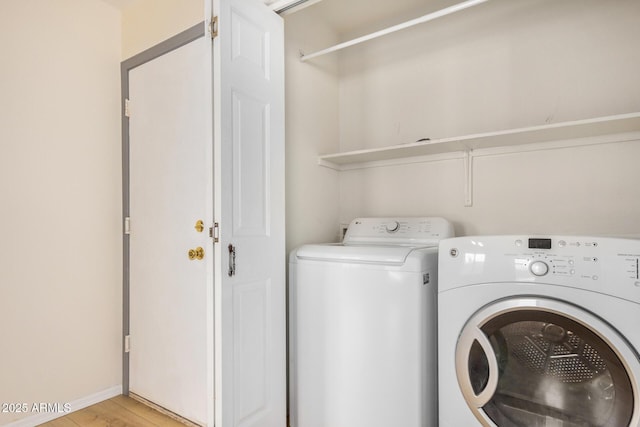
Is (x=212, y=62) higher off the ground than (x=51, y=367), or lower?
higher

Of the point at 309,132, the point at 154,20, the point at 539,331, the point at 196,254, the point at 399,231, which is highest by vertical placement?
the point at 154,20

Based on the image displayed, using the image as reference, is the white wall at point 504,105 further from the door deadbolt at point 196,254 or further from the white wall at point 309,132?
the door deadbolt at point 196,254

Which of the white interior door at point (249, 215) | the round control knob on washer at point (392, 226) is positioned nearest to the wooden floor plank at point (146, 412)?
the white interior door at point (249, 215)

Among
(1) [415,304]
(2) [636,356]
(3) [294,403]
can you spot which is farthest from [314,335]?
(2) [636,356]

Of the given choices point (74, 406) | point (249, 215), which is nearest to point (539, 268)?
point (249, 215)

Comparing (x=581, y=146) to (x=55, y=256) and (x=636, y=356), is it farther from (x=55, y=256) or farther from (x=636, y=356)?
(x=55, y=256)

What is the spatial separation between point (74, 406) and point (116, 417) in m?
0.27

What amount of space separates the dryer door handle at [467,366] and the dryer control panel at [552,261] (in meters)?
0.20

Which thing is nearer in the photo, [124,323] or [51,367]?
[51,367]

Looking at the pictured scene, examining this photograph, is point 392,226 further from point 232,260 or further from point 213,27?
point 213,27

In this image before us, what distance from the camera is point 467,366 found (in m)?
1.39

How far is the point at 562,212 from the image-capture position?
1.89 meters

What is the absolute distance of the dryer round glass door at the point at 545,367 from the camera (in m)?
1.15

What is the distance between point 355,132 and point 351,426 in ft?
5.83
